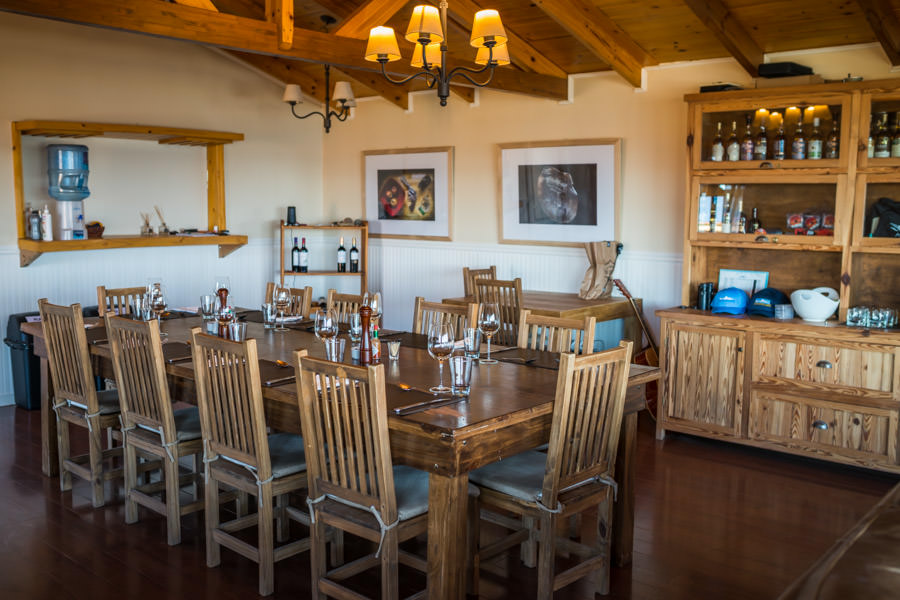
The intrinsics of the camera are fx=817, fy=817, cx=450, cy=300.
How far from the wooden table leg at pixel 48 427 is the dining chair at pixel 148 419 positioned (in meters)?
0.86

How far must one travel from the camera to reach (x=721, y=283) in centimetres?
552

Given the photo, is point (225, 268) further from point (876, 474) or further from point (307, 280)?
point (876, 474)

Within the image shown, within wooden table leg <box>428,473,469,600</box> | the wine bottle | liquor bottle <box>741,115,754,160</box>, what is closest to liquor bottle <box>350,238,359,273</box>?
the wine bottle

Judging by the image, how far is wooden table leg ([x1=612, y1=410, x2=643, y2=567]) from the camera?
3346 mm

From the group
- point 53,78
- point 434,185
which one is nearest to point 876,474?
point 434,185

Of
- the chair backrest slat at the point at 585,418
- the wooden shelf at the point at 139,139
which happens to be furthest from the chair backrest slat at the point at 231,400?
the wooden shelf at the point at 139,139

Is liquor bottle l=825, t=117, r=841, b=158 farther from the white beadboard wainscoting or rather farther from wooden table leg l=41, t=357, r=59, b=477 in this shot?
wooden table leg l=41, t=357, r=59, b=477

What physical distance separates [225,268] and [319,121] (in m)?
1.80

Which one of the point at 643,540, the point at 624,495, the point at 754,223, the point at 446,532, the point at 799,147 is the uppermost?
the point at 799,147

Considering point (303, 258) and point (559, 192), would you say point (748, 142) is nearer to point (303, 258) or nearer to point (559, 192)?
point (559, 192)

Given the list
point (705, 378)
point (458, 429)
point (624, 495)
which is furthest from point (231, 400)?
point (705, 378)

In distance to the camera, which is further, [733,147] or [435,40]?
[733,147]

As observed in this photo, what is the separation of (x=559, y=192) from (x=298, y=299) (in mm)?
2339

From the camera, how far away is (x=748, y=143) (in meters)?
5.01
